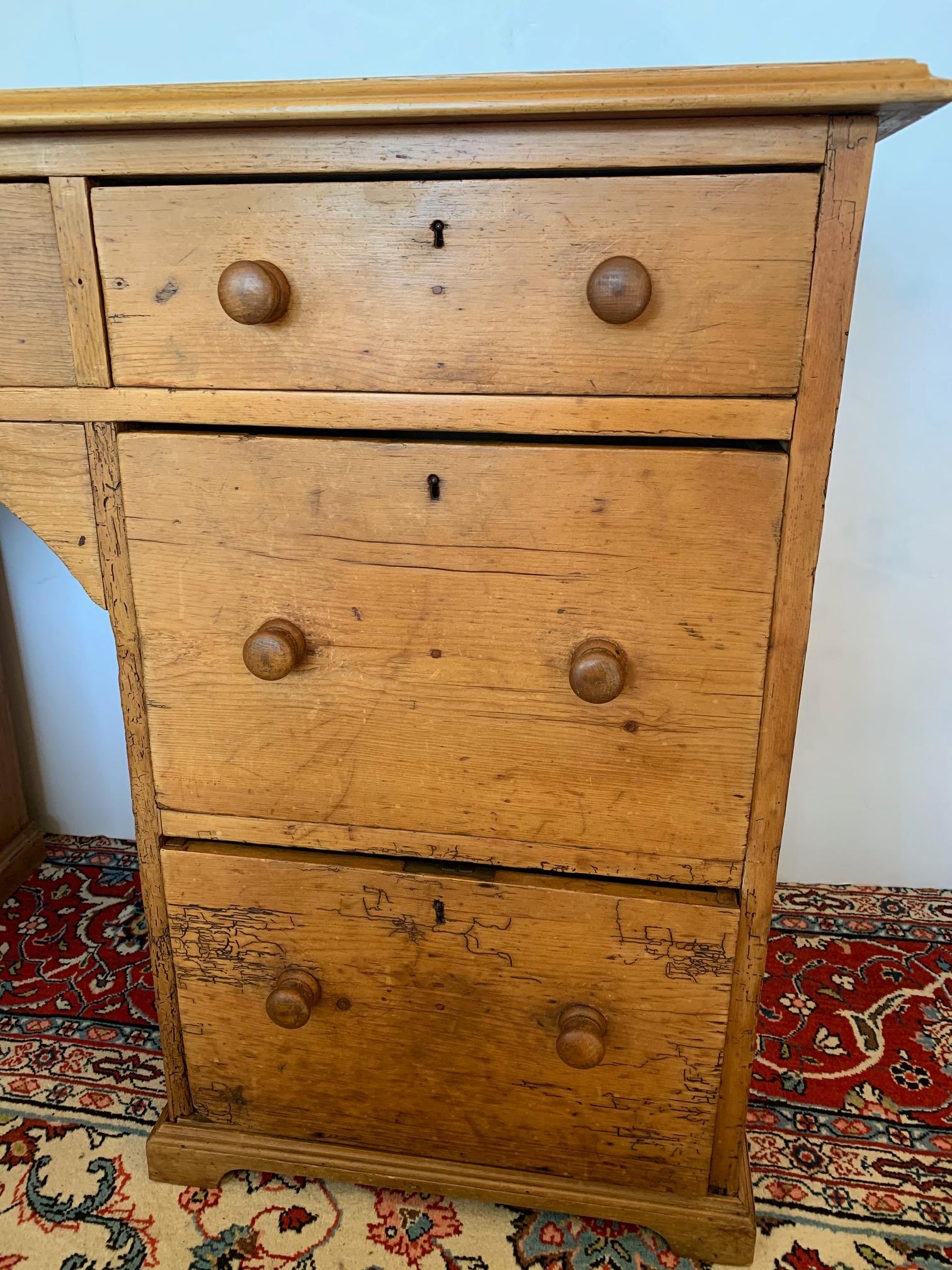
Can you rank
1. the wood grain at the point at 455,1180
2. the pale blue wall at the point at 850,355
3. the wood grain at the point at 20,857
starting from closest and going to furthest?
1. the wood grain at the point at 455,1180
2. the pale blue wall at the point at 850,355
3. the wood grain at the point at 20,857

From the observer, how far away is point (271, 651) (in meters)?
0.81

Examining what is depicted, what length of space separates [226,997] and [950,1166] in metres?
0.89

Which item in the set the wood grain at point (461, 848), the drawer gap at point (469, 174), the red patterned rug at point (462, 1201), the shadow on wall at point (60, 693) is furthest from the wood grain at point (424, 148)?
the red patterned rug at point (462, 1201)

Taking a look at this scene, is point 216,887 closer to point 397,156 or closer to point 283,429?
point 283,429

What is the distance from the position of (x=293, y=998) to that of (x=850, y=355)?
1.14 metres

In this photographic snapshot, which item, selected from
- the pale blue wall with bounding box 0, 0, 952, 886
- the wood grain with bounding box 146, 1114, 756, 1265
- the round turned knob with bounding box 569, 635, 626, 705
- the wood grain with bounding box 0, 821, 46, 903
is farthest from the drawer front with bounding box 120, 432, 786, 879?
the wood grain with bounding box 0, 821, 46, 903

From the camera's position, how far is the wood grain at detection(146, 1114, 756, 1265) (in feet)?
3.18

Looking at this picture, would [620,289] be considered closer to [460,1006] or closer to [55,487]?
[55,487]

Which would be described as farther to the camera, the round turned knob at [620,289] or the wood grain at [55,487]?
the wood grain at [55,487]

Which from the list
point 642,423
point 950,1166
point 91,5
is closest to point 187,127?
point 642,423

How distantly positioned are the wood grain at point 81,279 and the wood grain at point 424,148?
0.02 m

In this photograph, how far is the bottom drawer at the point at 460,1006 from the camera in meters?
0.89

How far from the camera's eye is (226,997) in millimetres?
992

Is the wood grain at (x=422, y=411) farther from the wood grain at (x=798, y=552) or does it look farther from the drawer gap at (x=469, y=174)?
the drawer gap at (x=469, y=174)
